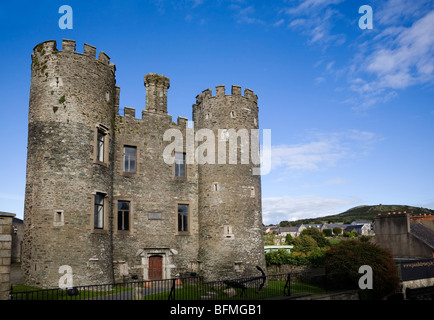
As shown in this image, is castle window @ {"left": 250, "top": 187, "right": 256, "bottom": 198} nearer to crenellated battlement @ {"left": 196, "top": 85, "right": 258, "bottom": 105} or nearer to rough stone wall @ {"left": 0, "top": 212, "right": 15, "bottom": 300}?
crenellated battlement @ {"left": 196, "top": 85, "right": 258, "bottom": 105}

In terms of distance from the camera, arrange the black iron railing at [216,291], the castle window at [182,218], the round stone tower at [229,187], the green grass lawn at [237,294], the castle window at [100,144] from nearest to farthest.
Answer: the black iron railing at [216,291] < the green grass lawn at [237,294] < the castle window at [100,144] < the round stone tower at [229,187] < the castle window at [182,218]

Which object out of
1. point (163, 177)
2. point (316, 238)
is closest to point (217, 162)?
point (163, 177)

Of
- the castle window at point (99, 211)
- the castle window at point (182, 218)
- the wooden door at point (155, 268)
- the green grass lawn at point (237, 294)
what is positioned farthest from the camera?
the castle window at point (182, 218)

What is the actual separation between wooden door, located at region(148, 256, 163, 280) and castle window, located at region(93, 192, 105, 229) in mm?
4078

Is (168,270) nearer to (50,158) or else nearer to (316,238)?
(50,158)

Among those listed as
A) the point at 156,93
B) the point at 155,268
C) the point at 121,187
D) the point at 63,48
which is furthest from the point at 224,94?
the point at 155,268

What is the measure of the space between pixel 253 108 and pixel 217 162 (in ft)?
15.3

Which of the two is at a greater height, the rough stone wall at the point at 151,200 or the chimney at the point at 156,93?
the chimney at the point at 156,93

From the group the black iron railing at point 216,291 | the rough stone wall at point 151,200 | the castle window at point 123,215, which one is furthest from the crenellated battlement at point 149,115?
the black iron railing at point 216,291

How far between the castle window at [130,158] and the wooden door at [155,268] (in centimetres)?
557

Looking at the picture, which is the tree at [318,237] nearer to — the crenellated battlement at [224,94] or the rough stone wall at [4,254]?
the crenellated battlement at [224,94]

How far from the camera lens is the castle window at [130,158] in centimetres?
2302
